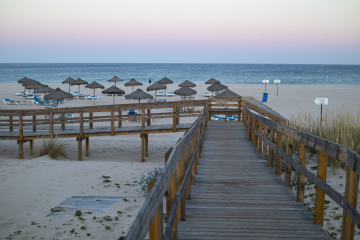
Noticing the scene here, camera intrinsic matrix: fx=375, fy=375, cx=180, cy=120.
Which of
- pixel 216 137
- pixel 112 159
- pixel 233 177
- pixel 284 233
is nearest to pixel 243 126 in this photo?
pixel 216 137

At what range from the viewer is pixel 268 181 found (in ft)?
18.3

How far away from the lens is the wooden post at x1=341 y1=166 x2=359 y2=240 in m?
2.85

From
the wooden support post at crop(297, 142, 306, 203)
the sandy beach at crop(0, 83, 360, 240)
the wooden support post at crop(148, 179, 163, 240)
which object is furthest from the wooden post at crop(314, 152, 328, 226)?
the wooden support post at crop(148, 179, 163, 240)

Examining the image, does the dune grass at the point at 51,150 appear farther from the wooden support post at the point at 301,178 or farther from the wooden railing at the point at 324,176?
the wooden support post at the point at 301,178

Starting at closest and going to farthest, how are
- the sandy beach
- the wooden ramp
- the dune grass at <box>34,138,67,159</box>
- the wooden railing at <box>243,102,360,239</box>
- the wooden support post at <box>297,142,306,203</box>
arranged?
the wooden railing at <box>243,102,360,239</box> < the wooden ramp < the wooden support post at <box>297,142,306,203</box> < the sandy beach < the dune grass at <box>34,138,67,159</box>

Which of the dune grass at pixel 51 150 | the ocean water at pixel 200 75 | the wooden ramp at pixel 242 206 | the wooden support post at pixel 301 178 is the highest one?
the ocean water at pixel 200 75

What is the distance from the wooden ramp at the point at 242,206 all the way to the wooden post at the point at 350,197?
500mm

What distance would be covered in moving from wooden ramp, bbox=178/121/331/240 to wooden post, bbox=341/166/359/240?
50 cm

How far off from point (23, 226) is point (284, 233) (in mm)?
3997

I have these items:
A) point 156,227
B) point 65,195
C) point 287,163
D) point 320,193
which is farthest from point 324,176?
point 65,195

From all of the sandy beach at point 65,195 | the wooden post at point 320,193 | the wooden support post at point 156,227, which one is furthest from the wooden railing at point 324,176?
the wooden support post at point 156,227

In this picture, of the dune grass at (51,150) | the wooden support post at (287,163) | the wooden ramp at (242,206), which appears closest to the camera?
the wooden ramp at (242,206)

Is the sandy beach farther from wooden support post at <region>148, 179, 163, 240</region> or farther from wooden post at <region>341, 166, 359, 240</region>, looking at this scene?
wooden support post at <region>148, 179, 163, 240</region>

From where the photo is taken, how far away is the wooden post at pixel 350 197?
285 centimetres
